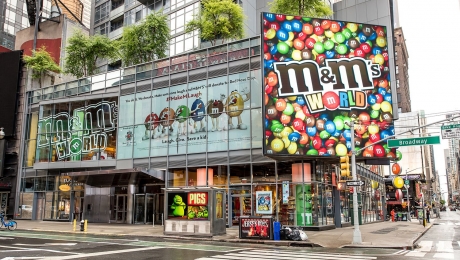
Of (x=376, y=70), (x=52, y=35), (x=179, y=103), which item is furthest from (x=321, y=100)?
(x=52, y=35)

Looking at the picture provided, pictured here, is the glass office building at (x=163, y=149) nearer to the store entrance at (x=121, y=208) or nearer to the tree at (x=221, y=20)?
the store entrance at (x=121, y=208)

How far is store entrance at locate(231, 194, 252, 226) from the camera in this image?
29680mm

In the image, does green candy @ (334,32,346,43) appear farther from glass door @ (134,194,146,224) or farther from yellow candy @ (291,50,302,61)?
glass door @ (134,194,146,224)

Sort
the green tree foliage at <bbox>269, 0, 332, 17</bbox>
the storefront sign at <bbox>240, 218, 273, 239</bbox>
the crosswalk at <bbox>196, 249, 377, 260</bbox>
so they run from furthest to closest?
the green tree foliage at <bbox>269, 0, 332, 17</bbox> < the storefront sign at <bbox>240, 218, 273, 239</bbox> < the crosswalk at <bbox>196, 249, 377, 260</bbox>

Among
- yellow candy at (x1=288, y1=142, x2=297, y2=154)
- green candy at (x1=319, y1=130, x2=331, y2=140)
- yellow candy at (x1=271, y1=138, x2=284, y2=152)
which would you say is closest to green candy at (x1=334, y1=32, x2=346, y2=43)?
green candy at (x1=319, y1=130, x2=331, y2=140)

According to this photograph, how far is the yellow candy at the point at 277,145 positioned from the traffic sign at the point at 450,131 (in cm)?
1066

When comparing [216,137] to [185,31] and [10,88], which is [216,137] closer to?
[185,31]

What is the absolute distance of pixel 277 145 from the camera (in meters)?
27.0

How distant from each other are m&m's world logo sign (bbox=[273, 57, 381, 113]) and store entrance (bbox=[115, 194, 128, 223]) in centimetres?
1757

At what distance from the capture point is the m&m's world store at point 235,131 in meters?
27.6

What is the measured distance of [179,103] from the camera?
33.4m

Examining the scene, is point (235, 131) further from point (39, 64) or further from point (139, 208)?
point (39, 64)

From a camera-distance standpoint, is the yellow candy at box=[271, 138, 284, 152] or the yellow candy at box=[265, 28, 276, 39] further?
the yellow candy at box=[265, 28, 276, 39]

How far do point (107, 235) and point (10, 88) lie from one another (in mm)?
28008
